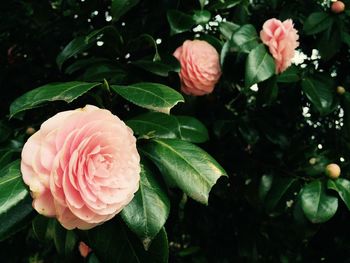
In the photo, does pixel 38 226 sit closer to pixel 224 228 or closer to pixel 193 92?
pixel 193 92

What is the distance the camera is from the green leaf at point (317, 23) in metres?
Result: 1.26

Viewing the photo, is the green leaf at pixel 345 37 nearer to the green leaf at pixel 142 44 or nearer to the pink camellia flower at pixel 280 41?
the pink camellia flower at pixel 280 41

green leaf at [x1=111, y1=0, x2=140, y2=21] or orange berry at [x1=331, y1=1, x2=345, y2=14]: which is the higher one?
green leaf at [x1=111, y1=0, x2=140, y2=21]

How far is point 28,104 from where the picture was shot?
0.67 metres

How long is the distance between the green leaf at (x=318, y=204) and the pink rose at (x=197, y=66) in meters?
0.36

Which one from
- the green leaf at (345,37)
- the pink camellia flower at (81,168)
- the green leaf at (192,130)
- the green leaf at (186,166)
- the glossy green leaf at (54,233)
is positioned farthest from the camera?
the green leaf at (345,37)

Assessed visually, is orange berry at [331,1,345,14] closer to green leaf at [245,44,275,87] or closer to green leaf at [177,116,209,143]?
green leaf at [245,44,275,87]

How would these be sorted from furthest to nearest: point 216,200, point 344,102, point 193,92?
point 216,200
point 344,102
point 193,92

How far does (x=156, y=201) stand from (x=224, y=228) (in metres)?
0.98

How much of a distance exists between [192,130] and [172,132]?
0.19 meters

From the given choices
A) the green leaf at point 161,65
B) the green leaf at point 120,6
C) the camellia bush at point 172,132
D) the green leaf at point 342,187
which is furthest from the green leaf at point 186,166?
the green leaf at point 342,187

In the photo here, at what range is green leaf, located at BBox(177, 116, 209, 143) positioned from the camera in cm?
95

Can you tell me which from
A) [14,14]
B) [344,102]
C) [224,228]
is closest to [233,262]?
[224,228]

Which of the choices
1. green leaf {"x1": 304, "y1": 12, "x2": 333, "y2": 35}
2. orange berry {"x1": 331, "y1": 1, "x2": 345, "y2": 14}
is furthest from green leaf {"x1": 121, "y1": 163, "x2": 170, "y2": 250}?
orange berry {"x1": 331, "y1": 1, "x2": 345, "y2": 14}
